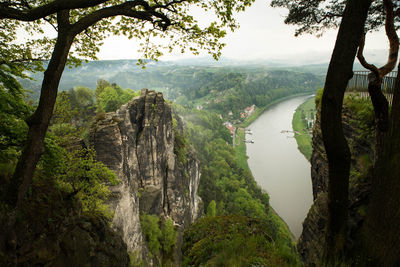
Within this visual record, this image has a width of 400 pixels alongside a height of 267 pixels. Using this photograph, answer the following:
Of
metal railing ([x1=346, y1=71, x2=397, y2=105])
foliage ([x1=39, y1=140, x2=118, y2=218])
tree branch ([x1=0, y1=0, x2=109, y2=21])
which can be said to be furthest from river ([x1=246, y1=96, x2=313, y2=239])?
tree branch ([x1=0, y1=0, x2=109, y2=21])

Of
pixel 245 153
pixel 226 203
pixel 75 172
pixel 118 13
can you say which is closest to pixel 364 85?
pixel 118 13

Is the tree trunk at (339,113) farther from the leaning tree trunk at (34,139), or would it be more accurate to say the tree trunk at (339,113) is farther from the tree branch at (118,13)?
the leaning tree trunk at (34,139)

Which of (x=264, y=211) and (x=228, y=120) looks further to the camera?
(x=228, y=120)

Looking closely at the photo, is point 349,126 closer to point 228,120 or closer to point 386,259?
point 386,259

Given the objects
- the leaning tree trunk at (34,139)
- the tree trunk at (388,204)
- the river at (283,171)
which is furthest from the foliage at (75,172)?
the river at (283,171)

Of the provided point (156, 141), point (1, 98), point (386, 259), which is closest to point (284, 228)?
point (156, 141)

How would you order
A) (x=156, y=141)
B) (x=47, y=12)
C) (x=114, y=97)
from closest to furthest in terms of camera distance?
(x=47, y=12) < (x=156, y=141) < (x=114, y=97)
